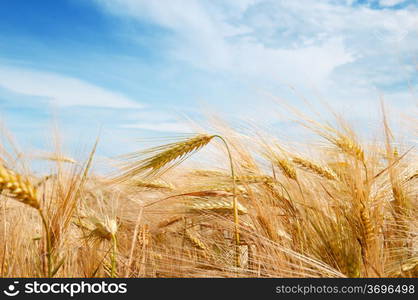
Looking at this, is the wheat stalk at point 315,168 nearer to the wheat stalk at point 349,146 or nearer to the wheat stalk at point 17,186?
the wheat stalk at point 349,146

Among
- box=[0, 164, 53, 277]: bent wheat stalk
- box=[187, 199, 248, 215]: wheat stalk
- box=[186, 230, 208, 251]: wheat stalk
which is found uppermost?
box=[187, 199, 248, 215]: wheat stalk

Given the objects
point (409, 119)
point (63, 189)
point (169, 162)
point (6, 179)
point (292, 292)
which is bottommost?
point (292, 292)

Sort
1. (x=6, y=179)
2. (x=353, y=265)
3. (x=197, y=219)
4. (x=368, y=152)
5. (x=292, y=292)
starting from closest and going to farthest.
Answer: (x=6, y=179), (x=292, y=292), (x=353, y=265), (x=368, y=152), (x=197, y=219)

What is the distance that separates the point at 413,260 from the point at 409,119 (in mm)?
902

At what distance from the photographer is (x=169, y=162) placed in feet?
6.23

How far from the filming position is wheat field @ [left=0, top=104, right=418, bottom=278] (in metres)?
1.67

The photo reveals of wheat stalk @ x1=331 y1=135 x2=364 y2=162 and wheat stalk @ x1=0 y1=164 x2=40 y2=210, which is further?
wheat stalk @ x1=331 y1=135 x2=364 y2=162

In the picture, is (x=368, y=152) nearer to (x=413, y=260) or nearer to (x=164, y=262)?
(x=413, y=260)

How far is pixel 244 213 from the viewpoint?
2119 millimetres

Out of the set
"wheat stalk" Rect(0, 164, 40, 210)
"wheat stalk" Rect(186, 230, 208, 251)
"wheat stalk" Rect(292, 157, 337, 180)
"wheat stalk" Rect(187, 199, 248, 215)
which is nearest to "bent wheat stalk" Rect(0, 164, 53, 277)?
"wheat stalk" Rect(0, 164, 40, 210)

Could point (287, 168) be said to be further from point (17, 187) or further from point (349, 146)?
point (17, 187)

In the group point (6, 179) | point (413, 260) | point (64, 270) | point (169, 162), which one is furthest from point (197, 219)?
point (6, 179)

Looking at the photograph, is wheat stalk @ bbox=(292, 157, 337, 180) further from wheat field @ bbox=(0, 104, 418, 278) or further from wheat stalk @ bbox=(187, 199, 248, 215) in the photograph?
wheat stalk @ bbox=(187, 199, 248, 215)

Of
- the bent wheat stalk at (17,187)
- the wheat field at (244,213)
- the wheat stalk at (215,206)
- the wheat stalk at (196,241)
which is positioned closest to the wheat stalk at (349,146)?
the wheat field at (244,213)
